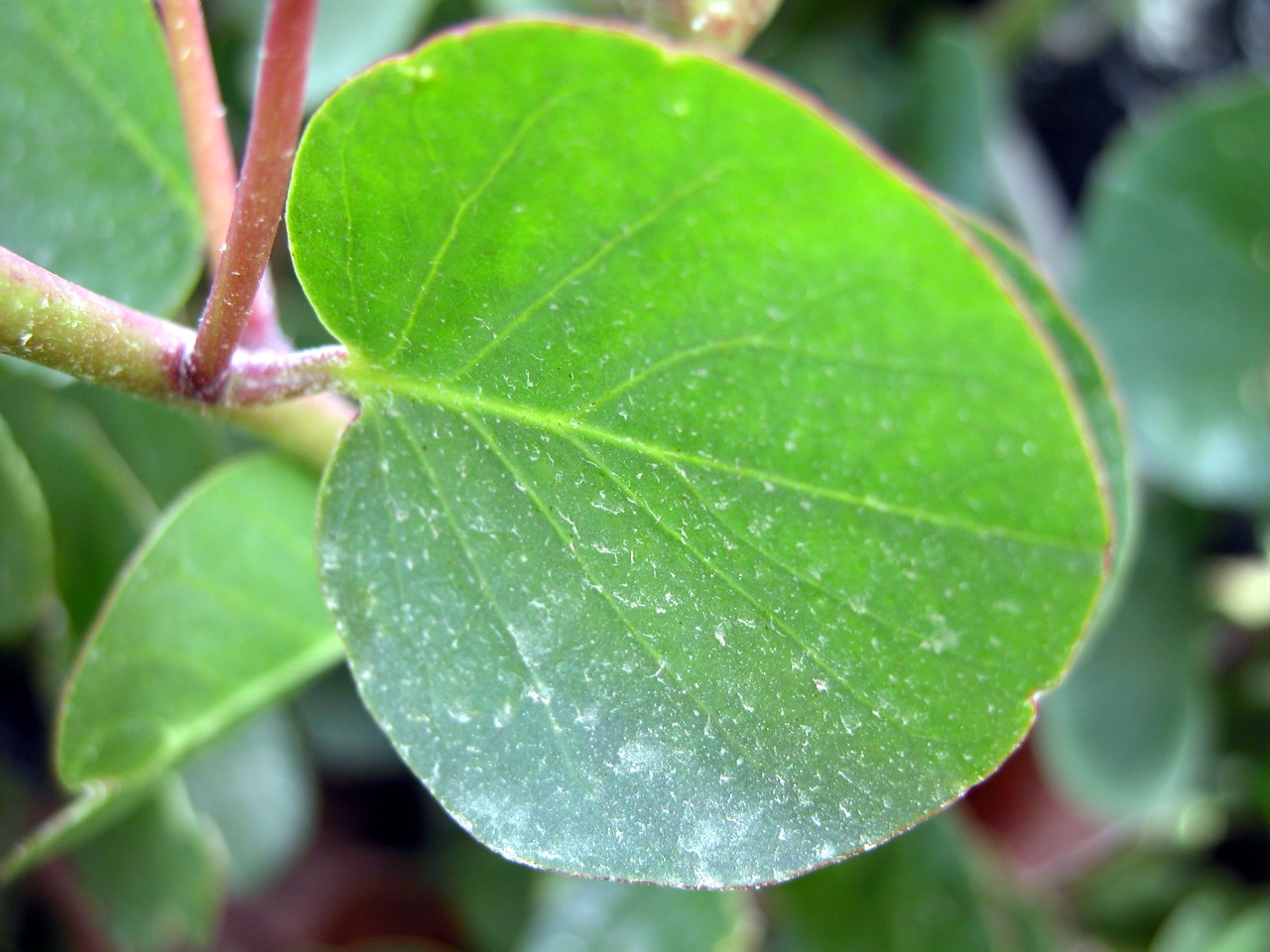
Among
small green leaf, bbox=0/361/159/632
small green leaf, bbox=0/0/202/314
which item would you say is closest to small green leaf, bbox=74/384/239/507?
small green leaf, bbox=0/361/159/632

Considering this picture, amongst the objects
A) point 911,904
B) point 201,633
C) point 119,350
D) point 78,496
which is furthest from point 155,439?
point 911,904

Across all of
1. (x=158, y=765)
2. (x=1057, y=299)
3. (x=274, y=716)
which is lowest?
(x=274, y=716)

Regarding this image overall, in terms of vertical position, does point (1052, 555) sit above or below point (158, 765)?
above

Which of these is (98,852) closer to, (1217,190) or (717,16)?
(717,16)

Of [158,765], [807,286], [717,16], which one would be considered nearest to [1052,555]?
[807,286]

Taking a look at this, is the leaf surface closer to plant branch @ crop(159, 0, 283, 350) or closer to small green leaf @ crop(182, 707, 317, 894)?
small green leaf @ crop(182, 707, 317, 894)
